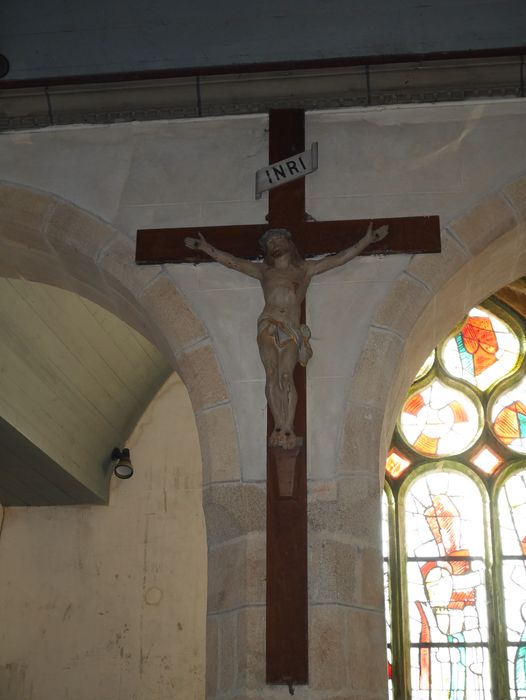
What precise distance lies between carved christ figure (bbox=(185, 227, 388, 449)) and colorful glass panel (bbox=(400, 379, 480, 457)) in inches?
144

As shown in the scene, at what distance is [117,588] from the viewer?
8.98 metres

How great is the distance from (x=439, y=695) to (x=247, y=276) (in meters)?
3.99

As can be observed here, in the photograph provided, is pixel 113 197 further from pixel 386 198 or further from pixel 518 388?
pixel 518 388

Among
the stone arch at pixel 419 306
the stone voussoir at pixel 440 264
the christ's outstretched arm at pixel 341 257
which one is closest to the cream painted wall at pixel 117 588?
the stone arch at pixel 419 306

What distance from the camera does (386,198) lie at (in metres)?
6.66

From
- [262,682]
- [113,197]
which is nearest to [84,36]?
[113,197]

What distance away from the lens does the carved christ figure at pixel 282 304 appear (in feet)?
19.6

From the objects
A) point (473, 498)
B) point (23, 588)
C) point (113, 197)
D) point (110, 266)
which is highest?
point (113, 197)

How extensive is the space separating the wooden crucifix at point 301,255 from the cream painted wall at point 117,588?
3172mm

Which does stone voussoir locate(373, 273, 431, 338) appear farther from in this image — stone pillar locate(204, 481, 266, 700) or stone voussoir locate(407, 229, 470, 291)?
stone pillar locate(204, 481, 266, 700)

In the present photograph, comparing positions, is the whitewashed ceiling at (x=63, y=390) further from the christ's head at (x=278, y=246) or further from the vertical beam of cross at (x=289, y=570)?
the vertical beam of cross at (x=289, y=570)

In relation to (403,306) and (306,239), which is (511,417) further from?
(306,239)

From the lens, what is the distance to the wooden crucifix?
561cm

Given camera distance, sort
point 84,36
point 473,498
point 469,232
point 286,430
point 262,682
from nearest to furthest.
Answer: point 262,682 < point 286,430 < point 469,232 < point 84,36 < point 473,498
